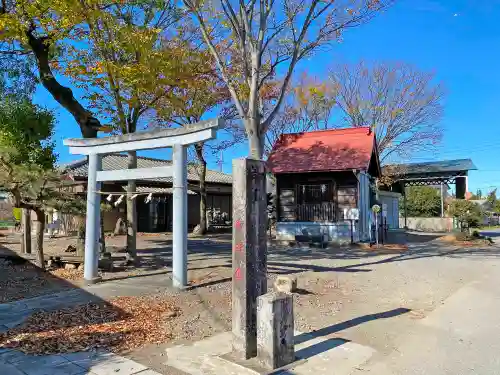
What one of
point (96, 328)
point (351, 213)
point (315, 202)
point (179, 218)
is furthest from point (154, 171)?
point (315, 202)

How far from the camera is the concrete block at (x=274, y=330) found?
437 centimetres

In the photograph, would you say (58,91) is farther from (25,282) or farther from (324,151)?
(324,151)

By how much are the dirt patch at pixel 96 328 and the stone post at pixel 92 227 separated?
7.30ft

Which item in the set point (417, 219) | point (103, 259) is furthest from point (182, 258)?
point (417, 219)

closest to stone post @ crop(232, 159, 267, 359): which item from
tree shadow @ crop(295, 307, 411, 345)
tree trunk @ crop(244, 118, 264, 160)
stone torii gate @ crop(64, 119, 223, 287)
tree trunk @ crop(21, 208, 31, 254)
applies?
tree shadow @ crop(295, 307, 411, 345)

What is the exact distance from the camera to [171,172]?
8.52 m

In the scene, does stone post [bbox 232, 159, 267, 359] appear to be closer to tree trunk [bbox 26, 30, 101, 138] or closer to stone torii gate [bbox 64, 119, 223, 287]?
stone torii gate [bbox 64, 119, 223, 287]

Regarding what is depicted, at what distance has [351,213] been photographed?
59.7ft

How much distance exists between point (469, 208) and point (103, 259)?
22.0m

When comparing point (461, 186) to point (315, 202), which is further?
point (461, 186)

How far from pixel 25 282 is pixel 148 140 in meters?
4.13

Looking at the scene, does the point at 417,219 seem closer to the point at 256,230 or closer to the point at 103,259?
the point at 103,259

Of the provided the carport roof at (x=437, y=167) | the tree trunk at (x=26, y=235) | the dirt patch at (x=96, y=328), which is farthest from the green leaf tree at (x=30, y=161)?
the carport roof at (x=437, y=167)

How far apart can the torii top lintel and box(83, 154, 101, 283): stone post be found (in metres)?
0.33
